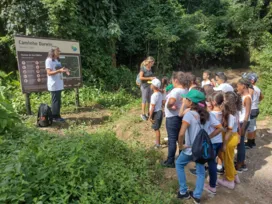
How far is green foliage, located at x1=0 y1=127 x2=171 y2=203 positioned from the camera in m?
2.53

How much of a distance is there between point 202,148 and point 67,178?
1709mm

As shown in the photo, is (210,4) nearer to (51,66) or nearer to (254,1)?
(254,1)

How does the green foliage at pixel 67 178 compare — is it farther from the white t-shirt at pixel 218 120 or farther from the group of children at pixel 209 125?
the white t-shirt at pixel 218 120

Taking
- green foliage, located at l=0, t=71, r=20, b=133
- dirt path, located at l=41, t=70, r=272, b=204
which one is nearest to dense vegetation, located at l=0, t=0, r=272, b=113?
dirt path, located at l=41, t=70, r=272, b=204

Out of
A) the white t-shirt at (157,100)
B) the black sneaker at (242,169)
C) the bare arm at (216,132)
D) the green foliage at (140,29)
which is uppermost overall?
the green foliage at (140,29)

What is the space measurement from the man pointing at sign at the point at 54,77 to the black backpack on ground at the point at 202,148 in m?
3.85

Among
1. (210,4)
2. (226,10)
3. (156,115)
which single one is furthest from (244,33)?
(156,115)

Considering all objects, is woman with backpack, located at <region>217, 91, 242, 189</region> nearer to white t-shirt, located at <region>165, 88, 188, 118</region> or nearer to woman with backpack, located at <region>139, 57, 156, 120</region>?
white t-shirt, located at <region>165, 88, 188, 118</region>

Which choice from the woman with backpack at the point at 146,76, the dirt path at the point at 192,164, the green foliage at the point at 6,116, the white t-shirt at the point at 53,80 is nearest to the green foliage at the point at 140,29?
the white t-shirt at the point at 53,80

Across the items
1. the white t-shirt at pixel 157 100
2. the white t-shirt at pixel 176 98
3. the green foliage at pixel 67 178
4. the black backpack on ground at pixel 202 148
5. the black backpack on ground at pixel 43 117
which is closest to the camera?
the green foliage at pixel 67 178

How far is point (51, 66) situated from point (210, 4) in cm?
1631

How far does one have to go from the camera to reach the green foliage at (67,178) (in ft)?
8.30

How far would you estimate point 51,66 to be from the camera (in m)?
5.89

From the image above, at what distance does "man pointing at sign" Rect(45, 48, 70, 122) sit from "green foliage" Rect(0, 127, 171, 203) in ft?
7.47
